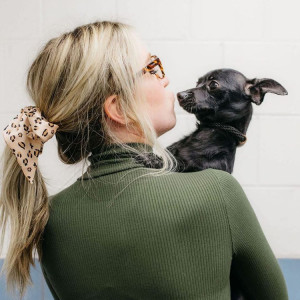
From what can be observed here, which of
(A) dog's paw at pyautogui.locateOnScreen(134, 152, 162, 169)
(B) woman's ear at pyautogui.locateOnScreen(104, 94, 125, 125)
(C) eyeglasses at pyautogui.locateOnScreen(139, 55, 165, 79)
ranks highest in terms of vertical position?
(C) eyeglasses at pyautogui.locateOnScreen(139, 55, 165, 79)

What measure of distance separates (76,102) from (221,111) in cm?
34

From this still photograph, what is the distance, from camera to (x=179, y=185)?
0.78m

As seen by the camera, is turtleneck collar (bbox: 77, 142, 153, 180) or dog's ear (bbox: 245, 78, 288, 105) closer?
turtleneck collar (bbox: 77, 142, 153, 180)

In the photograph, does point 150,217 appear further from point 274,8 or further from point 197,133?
point 274,8

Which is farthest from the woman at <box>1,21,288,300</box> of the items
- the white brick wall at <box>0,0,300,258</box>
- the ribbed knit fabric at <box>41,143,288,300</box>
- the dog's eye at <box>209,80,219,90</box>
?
the white brick wall at <box>0,0,300,258</box>

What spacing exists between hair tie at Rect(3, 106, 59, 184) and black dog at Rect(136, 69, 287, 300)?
12.0 inches

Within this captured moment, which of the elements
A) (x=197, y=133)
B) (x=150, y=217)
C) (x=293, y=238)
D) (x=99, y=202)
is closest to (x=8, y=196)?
(x=99, y=202)

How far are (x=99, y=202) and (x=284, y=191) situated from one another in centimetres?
94

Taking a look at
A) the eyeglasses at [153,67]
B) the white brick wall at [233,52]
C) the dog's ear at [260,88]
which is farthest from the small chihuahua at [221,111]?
the white brick wall at [233,52]

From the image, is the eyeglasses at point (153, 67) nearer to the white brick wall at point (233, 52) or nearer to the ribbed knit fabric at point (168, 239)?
the ribbed knit fabric at point (168, 239)

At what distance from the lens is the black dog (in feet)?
3.29

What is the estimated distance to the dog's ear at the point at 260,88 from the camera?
3.31 ft

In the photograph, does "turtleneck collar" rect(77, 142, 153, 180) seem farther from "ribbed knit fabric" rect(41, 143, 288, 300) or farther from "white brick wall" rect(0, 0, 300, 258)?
"white brick wall" rect(0, 0, 300, 258)

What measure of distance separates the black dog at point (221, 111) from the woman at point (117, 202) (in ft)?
0.31
